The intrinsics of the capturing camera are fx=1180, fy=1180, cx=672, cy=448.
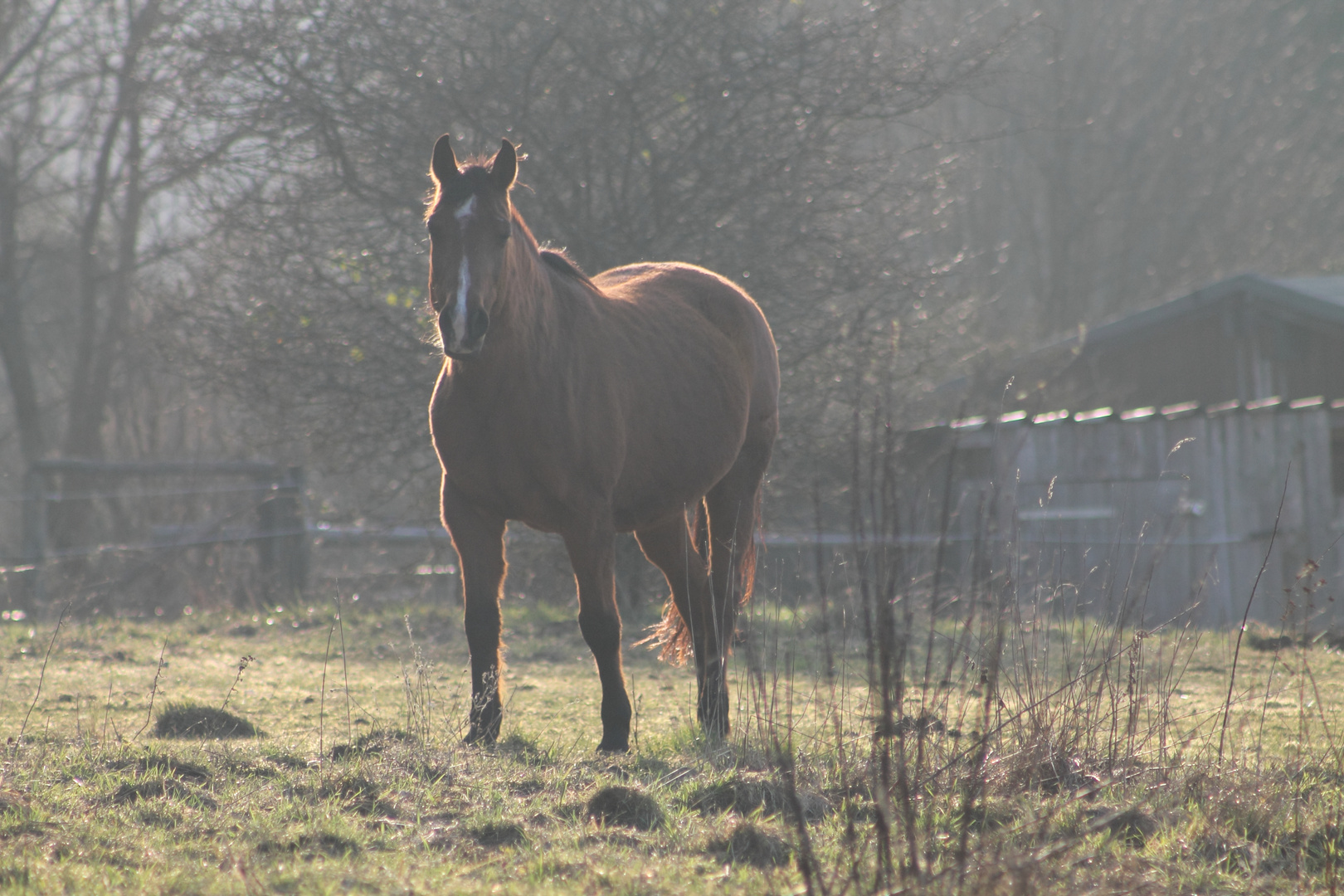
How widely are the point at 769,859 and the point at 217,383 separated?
26.7 ft

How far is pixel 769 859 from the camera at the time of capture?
286 centimetres

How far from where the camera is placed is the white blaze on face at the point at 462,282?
3734 mm

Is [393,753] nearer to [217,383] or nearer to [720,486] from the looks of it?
[720,486]

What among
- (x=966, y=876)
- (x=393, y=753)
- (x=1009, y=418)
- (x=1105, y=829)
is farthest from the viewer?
(x=1009, y=418)

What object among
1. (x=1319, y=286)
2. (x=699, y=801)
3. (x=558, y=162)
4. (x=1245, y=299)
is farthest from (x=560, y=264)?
(x=1319, y=286)

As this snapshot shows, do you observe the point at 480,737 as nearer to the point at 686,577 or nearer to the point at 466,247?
the point at 686,577

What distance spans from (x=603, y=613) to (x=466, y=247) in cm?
142

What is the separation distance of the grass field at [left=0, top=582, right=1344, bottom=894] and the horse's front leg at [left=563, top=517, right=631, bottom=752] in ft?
0.55

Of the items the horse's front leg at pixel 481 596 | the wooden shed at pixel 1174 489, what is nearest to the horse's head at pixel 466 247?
the horse's front leg at pixel 481 596

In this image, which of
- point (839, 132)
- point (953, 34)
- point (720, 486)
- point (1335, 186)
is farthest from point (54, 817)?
point (1335, 186)

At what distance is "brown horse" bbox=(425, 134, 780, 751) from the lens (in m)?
3.98

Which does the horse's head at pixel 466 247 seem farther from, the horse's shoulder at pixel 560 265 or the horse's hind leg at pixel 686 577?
the horse's hind leg at pixel 686 577

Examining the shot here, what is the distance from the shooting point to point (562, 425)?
4.21m

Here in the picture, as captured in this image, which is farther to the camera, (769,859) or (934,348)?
(934,348)
